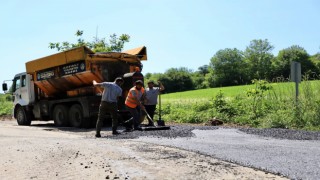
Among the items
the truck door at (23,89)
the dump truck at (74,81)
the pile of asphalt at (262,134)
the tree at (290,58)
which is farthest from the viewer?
the tree at (290,58)

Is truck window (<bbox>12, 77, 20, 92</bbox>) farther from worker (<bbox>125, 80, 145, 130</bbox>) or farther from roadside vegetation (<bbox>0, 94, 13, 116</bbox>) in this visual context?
roadside vegetation (<bbox>0, 94, 13, 116</bbox>)

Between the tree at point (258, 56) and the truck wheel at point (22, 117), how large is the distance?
81436 millimetres

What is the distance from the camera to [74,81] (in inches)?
574

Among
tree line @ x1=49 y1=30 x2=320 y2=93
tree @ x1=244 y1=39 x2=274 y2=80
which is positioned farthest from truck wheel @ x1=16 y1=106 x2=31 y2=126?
tree @ x1=244 y1=39 x2=274 y2=80

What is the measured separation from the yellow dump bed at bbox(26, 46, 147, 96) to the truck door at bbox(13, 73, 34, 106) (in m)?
0.94

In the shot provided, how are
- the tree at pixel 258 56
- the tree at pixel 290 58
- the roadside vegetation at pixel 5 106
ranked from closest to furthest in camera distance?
the roadside vegetation at pixel 5 106 < the tree at pixel 290 58 < the tree at pixel 258 56

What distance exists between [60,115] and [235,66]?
9288cm

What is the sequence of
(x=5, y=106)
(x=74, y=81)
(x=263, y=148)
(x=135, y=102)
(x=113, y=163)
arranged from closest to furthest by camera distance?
(x=113, y=163) < (x=263, y=148) < (x=135, y=102) < (x=74, y=81) < (x=5, y=106)

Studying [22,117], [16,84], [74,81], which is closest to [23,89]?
[16,84]

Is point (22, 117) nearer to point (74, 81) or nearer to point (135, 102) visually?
point (74, 81)

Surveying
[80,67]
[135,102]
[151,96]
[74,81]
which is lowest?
[135,102]

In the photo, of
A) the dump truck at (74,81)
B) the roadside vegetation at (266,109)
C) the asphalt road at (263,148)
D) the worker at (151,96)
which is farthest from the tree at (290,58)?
the asphalt road at (263,148)

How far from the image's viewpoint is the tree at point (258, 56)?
9909 centimetres

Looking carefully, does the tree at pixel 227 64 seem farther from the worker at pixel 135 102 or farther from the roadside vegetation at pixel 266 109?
the worker at pixel 135 102
